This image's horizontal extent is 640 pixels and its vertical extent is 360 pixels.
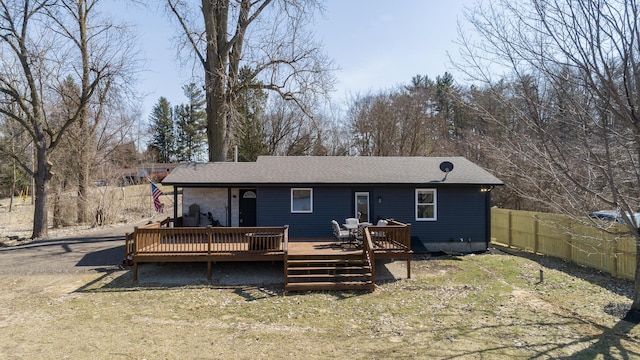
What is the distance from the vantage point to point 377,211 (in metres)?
14.1

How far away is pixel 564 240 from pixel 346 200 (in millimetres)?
7669

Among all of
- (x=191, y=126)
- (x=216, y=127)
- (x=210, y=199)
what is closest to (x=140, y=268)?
(x=210, y=199)

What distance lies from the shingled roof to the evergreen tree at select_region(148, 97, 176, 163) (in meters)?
37.3

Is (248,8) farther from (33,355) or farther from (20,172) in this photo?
(20,172)

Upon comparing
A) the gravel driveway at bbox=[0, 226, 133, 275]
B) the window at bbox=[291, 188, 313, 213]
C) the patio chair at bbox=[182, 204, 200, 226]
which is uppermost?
the window at bbox=[291, 188, 313, 213]

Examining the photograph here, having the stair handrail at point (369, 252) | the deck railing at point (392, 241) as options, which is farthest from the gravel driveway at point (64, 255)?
the deck railing at point (392, 241)

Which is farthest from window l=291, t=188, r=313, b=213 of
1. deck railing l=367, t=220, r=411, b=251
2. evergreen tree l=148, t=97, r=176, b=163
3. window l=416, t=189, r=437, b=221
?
evergreen tree l=148, t=97, r=176, b=163

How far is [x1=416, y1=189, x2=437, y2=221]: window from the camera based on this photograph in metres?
14.2

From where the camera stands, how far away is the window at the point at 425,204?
1423 centimetres

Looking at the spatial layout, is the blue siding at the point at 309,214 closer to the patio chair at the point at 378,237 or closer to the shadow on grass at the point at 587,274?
the patio chair at the point at 378,237

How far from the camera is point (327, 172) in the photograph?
48.4ft

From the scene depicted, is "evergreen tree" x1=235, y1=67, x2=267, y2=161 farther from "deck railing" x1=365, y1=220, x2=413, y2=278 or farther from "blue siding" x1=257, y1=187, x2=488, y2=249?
"deck railing" x1=365, y1=220, x2=413, y2=278

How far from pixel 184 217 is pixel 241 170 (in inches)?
110

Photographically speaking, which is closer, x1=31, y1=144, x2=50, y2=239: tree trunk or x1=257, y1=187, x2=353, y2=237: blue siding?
x1=257, y1=187, x2=353, y2=237: blue siding
